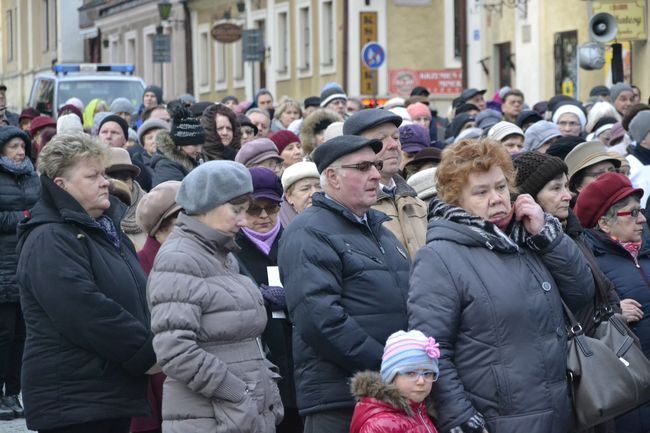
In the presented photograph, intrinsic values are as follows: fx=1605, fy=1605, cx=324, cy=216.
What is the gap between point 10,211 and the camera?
39.3 ft

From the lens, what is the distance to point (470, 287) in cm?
659

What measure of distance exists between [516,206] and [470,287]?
57 centimetres

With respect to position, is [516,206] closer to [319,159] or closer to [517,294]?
[517,294]

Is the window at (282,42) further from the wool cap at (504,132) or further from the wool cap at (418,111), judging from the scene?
the wool cap at (504,132)

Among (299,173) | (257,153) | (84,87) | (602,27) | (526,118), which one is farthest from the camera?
(84,87)

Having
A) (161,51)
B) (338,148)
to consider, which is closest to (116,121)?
(338,148)

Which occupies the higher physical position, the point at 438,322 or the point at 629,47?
the point at 629,47

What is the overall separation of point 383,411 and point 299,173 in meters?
2.81

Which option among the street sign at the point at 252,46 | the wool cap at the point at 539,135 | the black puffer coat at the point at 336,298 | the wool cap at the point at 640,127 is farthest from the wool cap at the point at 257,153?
the street sign at the point at 252,46

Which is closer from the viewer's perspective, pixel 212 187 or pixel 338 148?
pixel 212 187

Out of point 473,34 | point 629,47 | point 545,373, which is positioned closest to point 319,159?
point 545,373

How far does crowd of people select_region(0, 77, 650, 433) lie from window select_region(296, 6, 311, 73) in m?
37.0

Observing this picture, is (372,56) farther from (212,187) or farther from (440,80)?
(212,187)

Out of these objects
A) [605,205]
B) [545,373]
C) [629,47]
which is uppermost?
[629,47]
